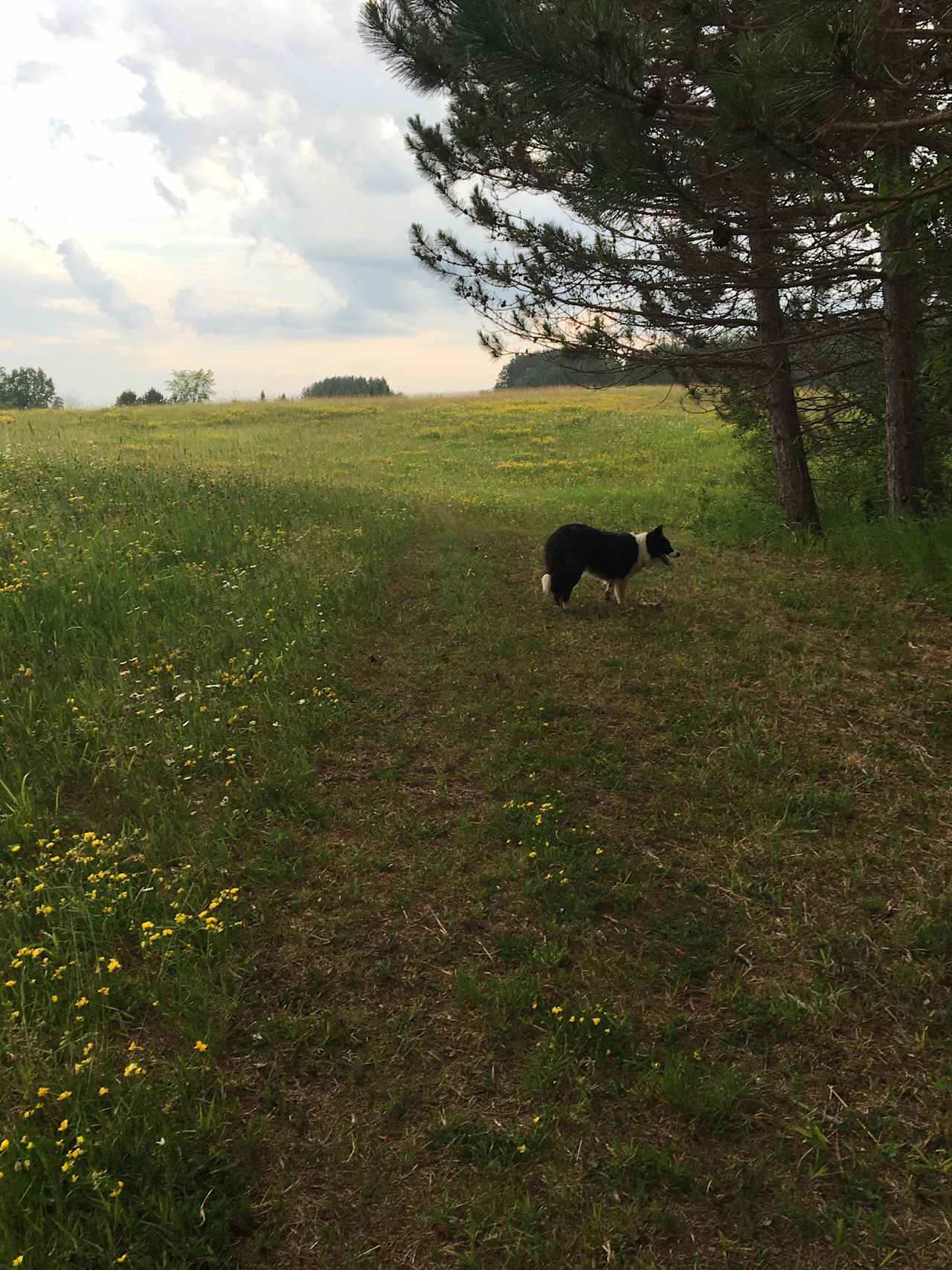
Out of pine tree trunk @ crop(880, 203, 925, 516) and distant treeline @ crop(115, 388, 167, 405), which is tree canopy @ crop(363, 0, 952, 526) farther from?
distant treeline @ crop(115, 388, 167, 405)

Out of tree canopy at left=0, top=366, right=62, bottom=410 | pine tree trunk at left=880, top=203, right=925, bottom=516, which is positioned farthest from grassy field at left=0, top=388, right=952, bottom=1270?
tree canopy at left=0, top=366, right=62, bottom=410

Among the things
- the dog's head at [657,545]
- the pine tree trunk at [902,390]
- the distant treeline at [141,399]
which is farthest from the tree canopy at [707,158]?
→ the distant treeline at [141,399]

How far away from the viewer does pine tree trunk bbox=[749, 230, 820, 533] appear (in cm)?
987

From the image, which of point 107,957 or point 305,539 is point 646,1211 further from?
point 305,539

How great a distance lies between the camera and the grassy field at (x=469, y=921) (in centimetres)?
256

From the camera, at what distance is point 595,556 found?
801 cm

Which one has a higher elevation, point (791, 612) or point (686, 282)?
point (686, 282)

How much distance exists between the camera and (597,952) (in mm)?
3689

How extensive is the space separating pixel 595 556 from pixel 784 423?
4849mm

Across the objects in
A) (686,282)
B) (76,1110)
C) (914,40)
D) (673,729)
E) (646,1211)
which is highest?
(914,40)

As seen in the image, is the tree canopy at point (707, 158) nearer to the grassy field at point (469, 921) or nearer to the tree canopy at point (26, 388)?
the grassy field at point (469, 921)

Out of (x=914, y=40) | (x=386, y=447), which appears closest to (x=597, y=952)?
(x=914, y=40)

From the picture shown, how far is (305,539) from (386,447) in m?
16.9

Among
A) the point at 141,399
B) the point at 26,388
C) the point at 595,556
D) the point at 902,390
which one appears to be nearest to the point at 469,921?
the point at 595,556
